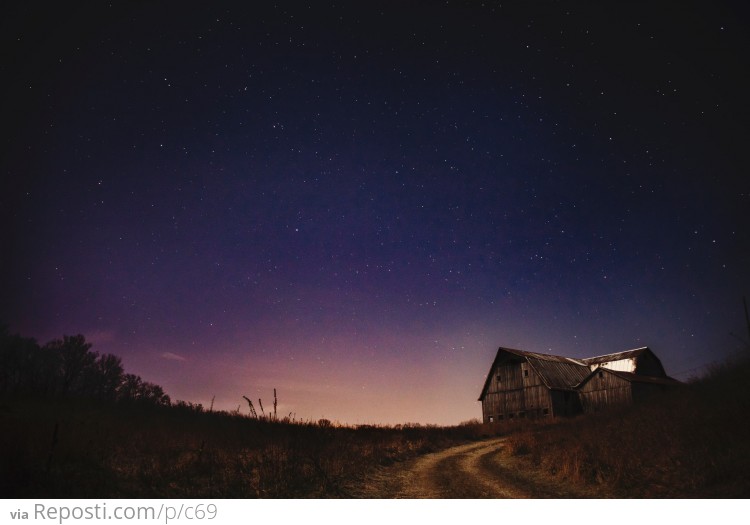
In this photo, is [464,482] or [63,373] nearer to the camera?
[464,482]

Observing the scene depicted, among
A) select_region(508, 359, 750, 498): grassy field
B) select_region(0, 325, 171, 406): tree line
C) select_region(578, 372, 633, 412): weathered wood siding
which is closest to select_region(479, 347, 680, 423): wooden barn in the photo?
select_region(578, 372, 633, 412): weathered wood siding

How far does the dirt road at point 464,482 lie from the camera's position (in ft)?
32.0

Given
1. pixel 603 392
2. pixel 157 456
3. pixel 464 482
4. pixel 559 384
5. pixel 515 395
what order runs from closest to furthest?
pixel 157 456
pixel 464 482
pixel 603 392
pixel 559 384
pixel 515 395

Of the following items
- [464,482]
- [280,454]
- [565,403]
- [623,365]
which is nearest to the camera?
[464,482]

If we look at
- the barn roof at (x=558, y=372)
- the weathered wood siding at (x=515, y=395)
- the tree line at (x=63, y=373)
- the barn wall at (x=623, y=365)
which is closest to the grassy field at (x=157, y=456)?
the tree line at (x=63, y=373)

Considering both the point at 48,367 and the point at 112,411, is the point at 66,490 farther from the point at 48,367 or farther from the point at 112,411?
the point at 48,367

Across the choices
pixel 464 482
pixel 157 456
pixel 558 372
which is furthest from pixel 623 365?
pixel 157 456

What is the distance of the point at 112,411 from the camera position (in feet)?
50.9

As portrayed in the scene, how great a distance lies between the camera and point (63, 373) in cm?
2864

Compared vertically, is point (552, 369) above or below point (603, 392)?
above

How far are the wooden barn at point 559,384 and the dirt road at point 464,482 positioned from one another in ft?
81.9

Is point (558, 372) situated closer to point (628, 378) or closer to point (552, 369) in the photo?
point (552, 369)

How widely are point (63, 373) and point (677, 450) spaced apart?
1312 inches

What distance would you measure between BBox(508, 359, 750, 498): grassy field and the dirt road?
62 centimetres
